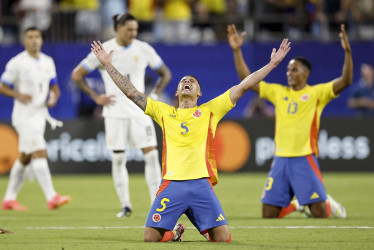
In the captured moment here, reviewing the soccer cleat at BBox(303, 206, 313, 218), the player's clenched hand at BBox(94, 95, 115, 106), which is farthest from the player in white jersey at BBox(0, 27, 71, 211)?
the soccer cleat at BBox(303, 206, 313, 218)

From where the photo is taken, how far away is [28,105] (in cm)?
1235

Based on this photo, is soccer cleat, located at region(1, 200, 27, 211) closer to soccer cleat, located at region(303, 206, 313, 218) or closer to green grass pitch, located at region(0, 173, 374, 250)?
green grass pitch, located at region(0, 173, 374, 250)

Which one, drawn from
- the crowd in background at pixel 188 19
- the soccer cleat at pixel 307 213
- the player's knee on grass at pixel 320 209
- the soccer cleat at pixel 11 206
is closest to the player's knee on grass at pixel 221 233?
the player's knee on grass at pixel 320 209

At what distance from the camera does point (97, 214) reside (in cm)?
1142

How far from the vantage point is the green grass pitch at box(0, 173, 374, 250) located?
803cm

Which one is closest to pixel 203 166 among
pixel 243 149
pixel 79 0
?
pixel 243 149

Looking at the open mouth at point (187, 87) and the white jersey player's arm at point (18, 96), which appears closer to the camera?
the open mouth at point (187, 87)

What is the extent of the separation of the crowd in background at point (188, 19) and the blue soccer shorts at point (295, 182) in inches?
365

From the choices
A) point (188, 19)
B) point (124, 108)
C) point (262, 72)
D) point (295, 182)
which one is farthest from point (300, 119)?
point (188, 19)

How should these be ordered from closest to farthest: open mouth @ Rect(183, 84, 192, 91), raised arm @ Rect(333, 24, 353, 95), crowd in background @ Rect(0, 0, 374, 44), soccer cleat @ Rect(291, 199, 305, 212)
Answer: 1. open mouth @ Rect(183, 84, 192, 91)
2. raised arm @ Rect(333, 24, 353, 95)
3. soccer cleat @ Rect(291, 199, 305, 212)
4. crowd in background @ Rect(0, 0, 374, 44)

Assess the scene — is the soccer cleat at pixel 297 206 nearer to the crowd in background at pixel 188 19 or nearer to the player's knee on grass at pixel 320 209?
the player's knee on grass at pixel 320 209

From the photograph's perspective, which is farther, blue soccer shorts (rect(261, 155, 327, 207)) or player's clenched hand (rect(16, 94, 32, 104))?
player's clenched hand (rect(16, 94, 32, 104))

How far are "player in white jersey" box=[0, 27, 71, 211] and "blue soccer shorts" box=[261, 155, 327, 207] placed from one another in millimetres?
3515

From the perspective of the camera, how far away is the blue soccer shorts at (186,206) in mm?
8039
